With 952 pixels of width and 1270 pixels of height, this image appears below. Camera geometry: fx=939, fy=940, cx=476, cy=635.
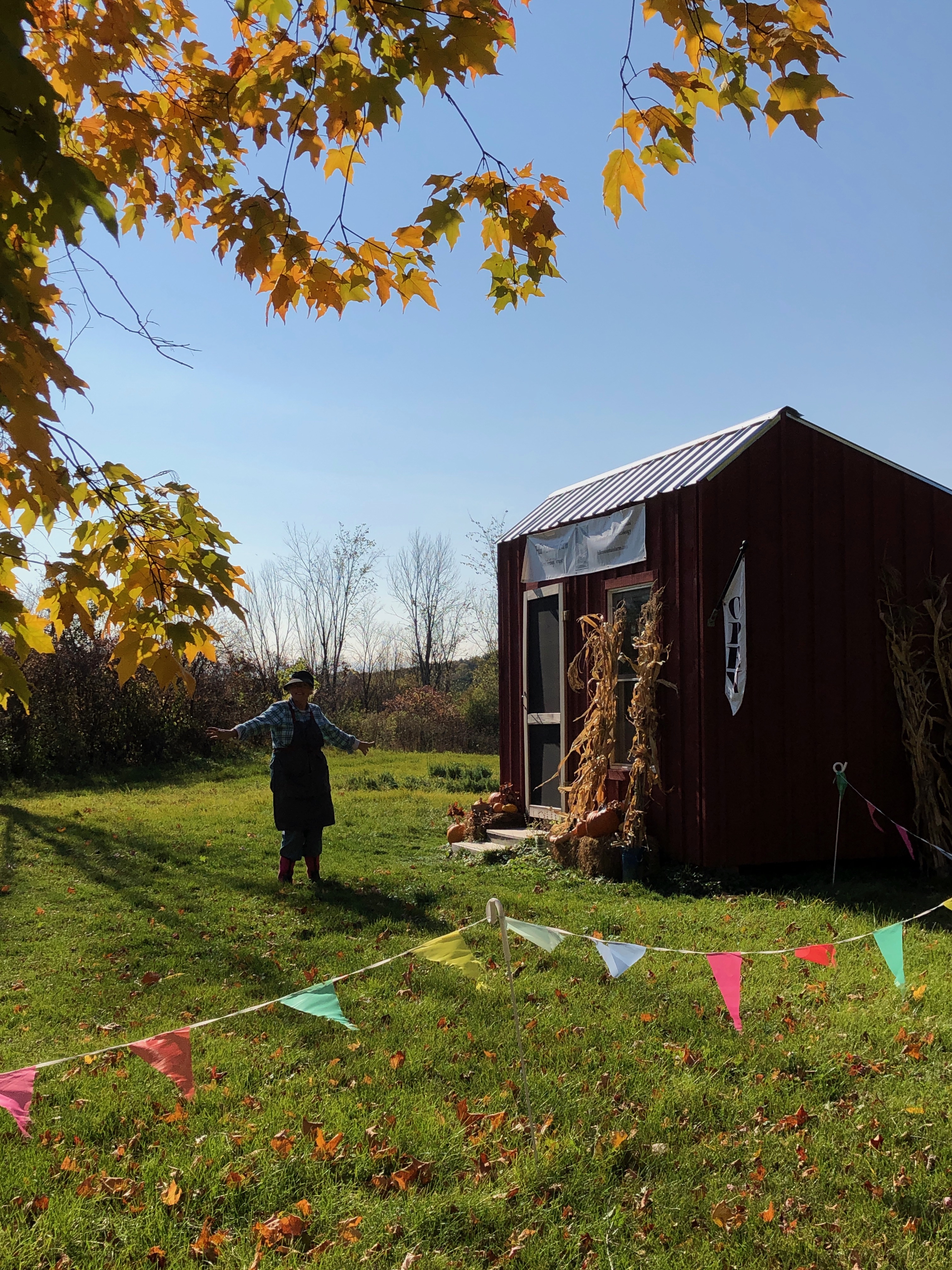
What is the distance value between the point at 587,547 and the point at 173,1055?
6.96 meters

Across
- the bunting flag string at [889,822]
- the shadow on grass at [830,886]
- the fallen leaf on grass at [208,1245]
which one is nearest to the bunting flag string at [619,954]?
the fallen leaf on grass at [208,1245]

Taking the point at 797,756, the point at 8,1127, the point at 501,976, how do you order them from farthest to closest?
1. the point at 797,756
2. the point at 501,976
3. the point at 8,1127

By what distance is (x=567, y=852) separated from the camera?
855 centimetres

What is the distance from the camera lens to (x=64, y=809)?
12.3 m

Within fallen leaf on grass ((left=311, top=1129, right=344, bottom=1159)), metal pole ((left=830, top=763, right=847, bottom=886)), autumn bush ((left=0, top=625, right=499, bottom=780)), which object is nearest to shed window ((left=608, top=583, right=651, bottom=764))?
metal pole ((left=830, top=763, right=847, bottom=886))

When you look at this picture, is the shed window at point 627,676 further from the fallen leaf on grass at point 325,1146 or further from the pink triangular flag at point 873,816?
the fallen leaf on grass at point 325,1146

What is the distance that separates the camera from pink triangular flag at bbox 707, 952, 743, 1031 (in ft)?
11.4

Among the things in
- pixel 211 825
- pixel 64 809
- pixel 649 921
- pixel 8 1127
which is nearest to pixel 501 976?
pixel 649 921

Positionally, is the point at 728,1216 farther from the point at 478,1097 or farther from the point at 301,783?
the point at 301,783

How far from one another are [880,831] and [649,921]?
2985mm

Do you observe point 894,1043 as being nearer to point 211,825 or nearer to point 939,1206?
point 939,1206

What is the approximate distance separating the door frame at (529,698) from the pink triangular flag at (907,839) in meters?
3.14

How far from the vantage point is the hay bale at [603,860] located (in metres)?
8.04

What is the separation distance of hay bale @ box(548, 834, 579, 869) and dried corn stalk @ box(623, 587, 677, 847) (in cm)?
56
